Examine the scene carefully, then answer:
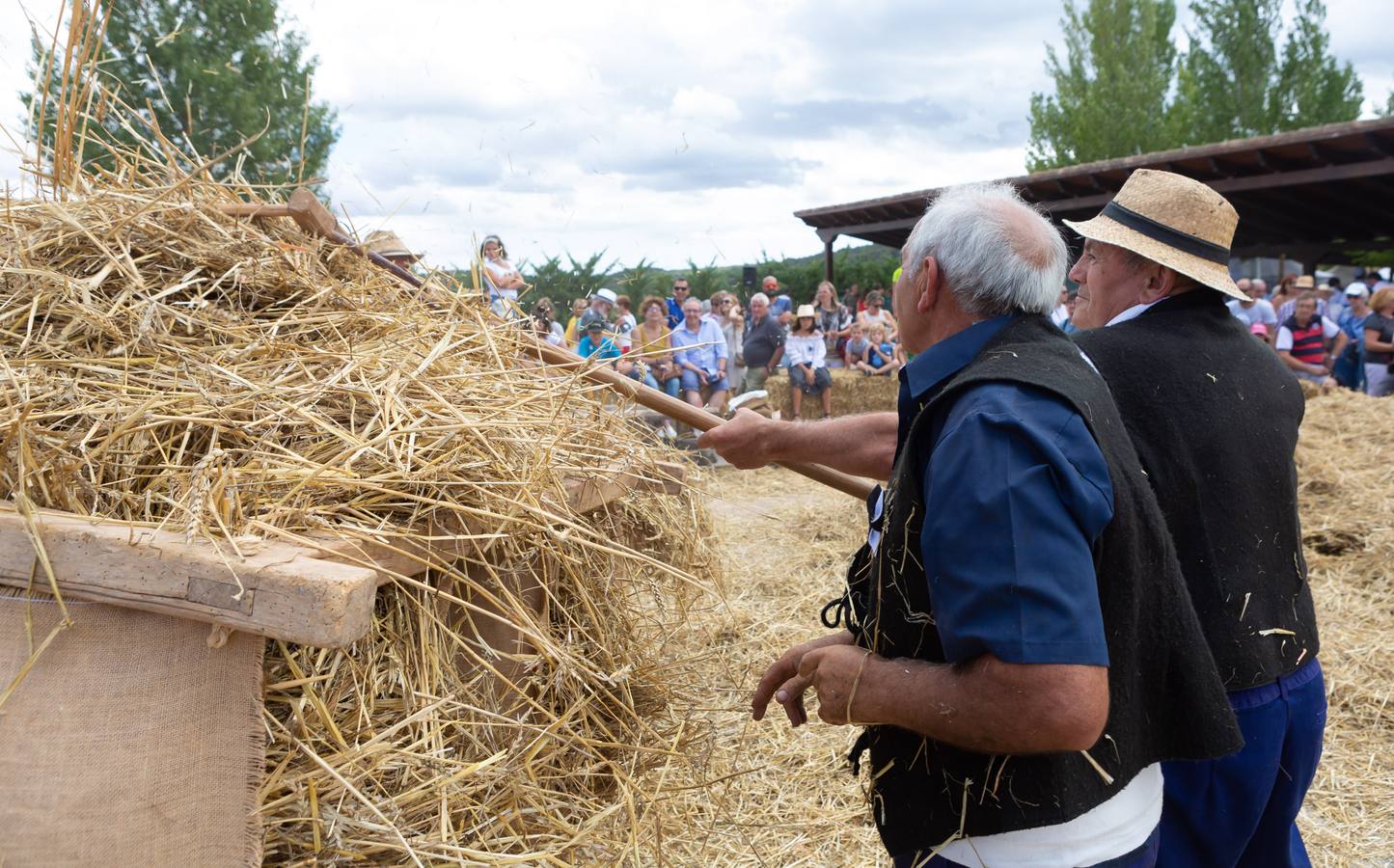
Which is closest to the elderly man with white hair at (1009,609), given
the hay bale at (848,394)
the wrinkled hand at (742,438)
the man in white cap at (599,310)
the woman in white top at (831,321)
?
the wrinkled hand at (742,438)

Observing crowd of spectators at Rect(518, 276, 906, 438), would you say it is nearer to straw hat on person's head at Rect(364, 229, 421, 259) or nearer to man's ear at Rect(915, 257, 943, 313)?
straw hat on person's head at Rect(364, 229, 421, 259)

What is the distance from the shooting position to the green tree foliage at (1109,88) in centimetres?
2647

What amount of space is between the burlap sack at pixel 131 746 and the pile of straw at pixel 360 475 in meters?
0.12

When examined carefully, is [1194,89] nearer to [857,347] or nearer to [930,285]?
[857,347]

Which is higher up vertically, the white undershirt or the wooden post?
the wooden post

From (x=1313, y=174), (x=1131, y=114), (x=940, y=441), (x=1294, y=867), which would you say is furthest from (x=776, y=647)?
(x=1131, y=114)

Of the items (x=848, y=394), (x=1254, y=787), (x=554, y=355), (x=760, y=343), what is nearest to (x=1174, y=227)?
(x=1254, y=787)

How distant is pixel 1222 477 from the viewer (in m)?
2.17

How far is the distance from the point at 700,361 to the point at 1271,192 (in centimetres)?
781

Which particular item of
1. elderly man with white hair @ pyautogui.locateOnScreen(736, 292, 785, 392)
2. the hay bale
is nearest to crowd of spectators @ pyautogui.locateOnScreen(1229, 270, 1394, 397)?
the hay bale

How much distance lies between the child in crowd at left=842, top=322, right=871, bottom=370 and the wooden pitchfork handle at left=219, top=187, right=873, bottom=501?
34.6 feet

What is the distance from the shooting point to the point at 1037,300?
176cm

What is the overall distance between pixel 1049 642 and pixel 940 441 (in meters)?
0.35

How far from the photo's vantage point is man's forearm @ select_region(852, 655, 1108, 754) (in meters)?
1.39
